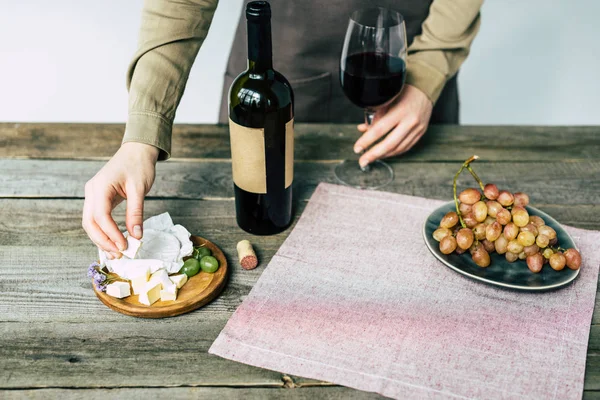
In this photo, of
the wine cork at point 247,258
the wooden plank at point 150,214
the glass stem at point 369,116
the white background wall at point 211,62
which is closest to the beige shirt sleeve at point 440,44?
the glass stem at point 369,116

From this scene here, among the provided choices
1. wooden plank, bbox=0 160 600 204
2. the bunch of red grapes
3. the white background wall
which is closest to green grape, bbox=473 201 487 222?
the bunch of red grapes

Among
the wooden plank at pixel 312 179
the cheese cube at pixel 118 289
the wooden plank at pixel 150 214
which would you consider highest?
the cheese cube at pixel 118 289

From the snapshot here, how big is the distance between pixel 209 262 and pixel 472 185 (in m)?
0.61

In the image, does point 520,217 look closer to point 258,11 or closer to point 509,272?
point 509,272

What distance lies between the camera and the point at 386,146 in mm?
1276

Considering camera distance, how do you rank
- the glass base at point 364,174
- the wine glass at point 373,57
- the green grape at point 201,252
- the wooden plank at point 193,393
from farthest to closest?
the glass base at point 364,174, the wine glass at point 373,57, the green grape at point 201,252, the wooden plank at point 193,393

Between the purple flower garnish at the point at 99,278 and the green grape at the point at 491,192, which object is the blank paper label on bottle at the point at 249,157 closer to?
the purple flower garnish at the point at 99,278

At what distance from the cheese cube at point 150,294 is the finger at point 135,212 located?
0.27ft

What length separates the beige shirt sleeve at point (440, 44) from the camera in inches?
54.6

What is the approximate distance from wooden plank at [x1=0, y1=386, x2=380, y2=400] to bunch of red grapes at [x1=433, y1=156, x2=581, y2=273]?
1.06 feet

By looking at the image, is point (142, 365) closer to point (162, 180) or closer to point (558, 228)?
point (162, 180)

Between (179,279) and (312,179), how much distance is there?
1.44 feet

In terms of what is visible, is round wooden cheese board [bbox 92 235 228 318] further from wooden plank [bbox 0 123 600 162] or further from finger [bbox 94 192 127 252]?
wooden plank [bbox 0 123 600 162]

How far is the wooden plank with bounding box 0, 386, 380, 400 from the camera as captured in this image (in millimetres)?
778
